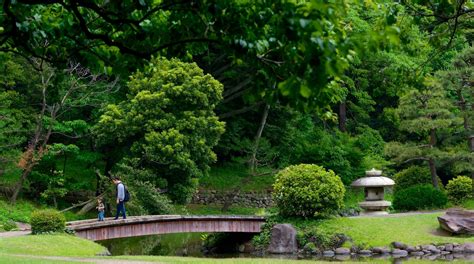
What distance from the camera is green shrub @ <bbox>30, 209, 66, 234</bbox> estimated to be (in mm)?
18250

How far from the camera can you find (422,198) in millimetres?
27781

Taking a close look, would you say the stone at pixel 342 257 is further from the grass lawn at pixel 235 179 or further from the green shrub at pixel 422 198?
the grass lawn at pixel 235 179

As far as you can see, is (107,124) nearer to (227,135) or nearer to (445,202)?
(227,135)

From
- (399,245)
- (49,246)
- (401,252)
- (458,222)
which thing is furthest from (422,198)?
(49,246)

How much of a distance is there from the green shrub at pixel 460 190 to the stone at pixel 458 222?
228 inches

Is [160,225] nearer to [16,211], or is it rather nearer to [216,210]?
[16,211]

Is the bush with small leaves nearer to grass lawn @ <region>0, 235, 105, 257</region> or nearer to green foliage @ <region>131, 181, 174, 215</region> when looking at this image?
green foliage @ <region>131, 181, 174, 215</region>

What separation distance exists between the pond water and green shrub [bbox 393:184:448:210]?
290 inches

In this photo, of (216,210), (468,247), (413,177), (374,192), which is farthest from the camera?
(216,210)

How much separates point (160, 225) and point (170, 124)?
5.55 m

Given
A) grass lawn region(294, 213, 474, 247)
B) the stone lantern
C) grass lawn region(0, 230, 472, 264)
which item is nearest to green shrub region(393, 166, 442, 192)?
the stone lantern

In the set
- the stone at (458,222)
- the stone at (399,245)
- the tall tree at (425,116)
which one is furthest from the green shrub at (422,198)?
the stone at (399,245)

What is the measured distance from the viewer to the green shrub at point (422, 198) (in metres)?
27.7

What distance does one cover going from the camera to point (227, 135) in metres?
35.4
